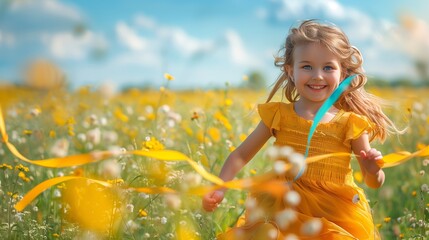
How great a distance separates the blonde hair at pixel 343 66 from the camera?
2.49 meters

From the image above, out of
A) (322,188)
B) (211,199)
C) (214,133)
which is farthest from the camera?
(214,133)

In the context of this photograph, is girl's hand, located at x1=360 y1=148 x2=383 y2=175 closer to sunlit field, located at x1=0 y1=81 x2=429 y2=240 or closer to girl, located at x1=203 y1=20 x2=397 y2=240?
girl, located at x1=203 y1=20 x2=397 y2=240

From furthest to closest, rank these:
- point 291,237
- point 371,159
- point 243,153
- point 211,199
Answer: point 243,153
point 211,199
point 371,159
point 291,237

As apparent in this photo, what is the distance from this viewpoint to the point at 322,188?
2418 millimetres

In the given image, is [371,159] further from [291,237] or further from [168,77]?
[168,77]

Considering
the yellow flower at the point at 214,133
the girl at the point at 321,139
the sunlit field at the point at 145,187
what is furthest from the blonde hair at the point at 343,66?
the yellow flower at the point at 214,133

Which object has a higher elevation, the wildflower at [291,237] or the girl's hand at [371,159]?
the girl's hand at [371,159]

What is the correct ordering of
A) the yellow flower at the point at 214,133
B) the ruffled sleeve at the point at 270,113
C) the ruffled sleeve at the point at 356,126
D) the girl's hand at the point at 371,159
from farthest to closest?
the yellow flower at the point at 214,133, the ruffled sleeve at the point at 270,113, the ruffled sleeve at the point at 356,126, the girl's hand at the point at 371,159

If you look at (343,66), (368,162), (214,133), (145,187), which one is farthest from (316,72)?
(214,133)

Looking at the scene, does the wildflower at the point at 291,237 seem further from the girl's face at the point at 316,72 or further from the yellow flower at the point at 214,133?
the yellow flower at the point at 214,133

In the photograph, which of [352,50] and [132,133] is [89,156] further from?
[132,133]

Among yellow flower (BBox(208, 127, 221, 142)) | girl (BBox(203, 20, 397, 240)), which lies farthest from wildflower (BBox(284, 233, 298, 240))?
yellow flower (BBox(208, 127, 221, 142))

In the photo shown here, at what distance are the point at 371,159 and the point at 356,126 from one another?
0.88 ft

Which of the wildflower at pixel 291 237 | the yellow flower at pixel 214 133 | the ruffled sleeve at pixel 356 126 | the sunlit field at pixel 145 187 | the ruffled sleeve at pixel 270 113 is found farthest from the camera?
the yellow flower at pixel 214 133
